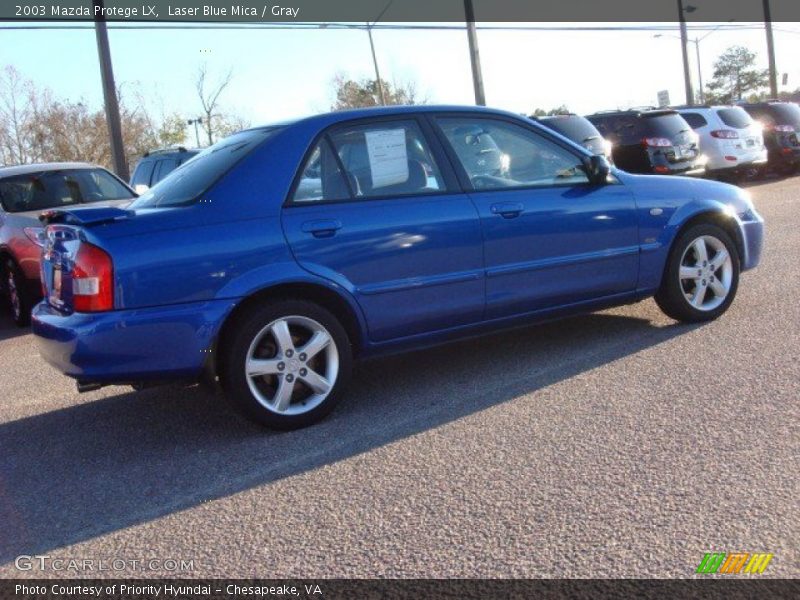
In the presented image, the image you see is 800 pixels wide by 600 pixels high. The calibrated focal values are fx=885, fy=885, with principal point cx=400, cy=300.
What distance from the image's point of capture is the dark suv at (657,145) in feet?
55.3

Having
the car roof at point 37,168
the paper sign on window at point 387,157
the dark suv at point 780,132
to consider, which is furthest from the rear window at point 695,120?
the paper sign on window at point 387,157

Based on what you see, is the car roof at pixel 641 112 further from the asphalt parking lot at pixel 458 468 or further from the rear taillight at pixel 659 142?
the asphalt parking lot at pixel 458 468

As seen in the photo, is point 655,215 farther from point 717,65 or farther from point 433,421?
point 717,65

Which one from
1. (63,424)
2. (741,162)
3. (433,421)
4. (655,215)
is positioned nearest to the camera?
(433,421)

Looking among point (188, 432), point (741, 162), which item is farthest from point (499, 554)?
point (741, 162)

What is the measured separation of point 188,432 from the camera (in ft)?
15.7

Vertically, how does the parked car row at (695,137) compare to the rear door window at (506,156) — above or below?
above

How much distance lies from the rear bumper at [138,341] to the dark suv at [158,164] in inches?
413

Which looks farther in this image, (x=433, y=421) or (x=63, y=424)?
(x=63, y=424)

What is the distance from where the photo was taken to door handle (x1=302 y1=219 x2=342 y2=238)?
4602 mm

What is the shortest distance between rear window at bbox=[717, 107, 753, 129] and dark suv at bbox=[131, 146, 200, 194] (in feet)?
36.8

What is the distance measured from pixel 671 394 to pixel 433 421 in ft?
4.11

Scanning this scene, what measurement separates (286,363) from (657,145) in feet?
45.6

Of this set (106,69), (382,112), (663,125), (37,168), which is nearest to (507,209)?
(382,112)
